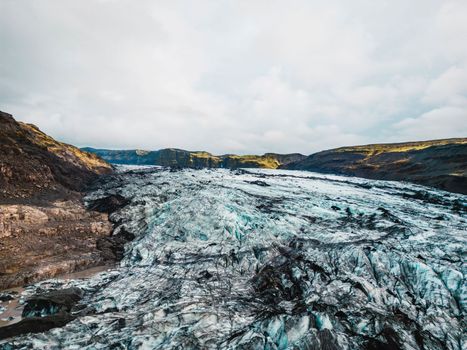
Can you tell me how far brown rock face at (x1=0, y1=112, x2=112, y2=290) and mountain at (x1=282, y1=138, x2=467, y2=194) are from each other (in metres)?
57.0

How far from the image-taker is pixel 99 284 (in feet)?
55.6

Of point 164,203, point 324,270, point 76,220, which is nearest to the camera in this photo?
point 324,270

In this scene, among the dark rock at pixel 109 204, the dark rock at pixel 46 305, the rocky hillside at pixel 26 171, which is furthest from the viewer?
the dark rock at pixel 109 204

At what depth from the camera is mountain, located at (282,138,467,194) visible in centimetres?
5721

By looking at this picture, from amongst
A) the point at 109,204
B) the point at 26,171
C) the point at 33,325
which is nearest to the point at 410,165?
the point at 109,204

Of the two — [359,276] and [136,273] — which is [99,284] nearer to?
[136,273]

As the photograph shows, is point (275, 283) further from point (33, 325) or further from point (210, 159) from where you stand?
point (210, 159)

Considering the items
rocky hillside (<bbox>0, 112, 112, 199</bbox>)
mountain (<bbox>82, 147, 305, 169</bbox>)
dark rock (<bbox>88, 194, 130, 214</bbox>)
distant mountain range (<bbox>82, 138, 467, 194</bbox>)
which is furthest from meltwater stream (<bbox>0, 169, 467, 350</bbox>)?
mountain (<bbox>82, 147, 305, 169</bbox>)

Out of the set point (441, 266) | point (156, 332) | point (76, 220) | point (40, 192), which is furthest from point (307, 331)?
point (40, 192)

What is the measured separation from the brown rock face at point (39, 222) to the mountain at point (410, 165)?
5705cm

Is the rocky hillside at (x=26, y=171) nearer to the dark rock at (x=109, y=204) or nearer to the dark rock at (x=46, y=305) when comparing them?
the dark rock at (x=109, y=204)

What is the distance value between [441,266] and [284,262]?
8.29 metres

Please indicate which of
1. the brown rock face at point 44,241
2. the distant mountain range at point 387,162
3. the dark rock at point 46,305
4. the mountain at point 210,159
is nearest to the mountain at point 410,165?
the distant mountain range at point 387,162

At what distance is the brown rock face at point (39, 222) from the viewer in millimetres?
18156
